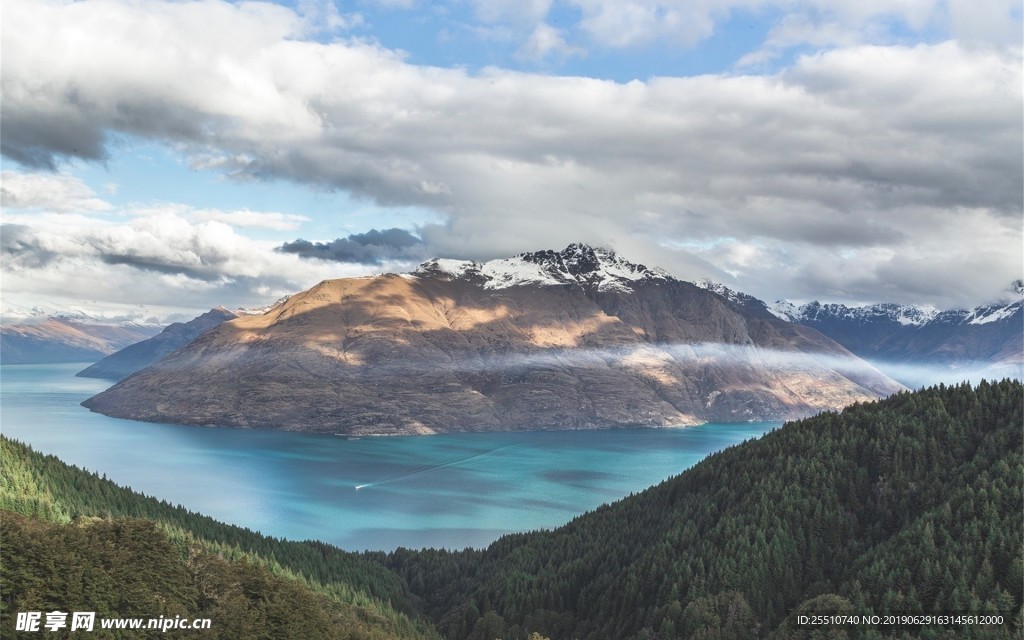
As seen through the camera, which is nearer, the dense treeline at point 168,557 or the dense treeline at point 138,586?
the dense treeline at point 138,586

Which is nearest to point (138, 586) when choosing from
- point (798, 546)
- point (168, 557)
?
point (168, 557)

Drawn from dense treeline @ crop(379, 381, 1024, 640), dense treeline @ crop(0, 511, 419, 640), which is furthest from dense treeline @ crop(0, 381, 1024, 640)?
dense treeline @ crop(379, 381, 1024, 640)

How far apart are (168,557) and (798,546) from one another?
98555 mm

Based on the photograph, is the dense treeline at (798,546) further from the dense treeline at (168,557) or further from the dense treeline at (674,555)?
the dense treeline at (168,557)

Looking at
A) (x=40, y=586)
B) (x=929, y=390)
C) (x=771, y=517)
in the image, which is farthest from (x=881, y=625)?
(x=40, y=586)

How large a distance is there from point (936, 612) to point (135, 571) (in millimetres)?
93330

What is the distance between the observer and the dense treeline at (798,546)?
109062 millimetres

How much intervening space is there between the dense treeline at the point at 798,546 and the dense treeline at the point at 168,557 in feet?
57.3

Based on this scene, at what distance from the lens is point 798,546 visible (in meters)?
138

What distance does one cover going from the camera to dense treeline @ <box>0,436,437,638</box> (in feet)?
253

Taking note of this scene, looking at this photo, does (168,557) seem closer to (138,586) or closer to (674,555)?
(138,586)

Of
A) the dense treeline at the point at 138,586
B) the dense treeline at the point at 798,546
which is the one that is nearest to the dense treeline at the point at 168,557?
the dense treeline at the point at 138,586

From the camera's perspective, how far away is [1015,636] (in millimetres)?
92688

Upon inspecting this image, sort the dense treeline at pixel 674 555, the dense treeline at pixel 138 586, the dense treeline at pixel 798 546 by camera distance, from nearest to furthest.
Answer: the dense treeline at pixel 138 586 < the dense treeline at pixel 674 555 < the dense treeline at pixel 798 546
